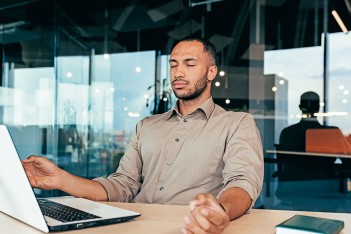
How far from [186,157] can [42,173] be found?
588 millimetres

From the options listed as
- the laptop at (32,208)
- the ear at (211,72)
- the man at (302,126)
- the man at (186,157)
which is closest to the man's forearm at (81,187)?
the man at (186,157)

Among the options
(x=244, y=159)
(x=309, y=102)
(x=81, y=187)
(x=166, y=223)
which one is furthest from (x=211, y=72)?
(x=309, y=102)

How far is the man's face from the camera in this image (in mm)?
1969

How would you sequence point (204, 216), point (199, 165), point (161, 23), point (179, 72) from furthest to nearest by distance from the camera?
1. point (161, 23)
2. point (179, 72)
3. point (199, 165)
4. point (204, 216)

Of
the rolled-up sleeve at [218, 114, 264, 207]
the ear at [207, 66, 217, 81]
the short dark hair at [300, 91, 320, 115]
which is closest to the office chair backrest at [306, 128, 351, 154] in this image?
the short dark hair at [300, 91, 320, 115]

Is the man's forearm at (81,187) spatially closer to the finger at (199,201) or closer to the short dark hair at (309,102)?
the finger at (199,201)

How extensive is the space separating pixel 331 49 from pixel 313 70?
0.25 m

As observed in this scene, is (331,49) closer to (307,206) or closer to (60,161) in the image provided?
(307,206)

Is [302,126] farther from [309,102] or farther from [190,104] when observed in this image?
[190,104]

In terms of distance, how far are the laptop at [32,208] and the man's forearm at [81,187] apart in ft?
0.57

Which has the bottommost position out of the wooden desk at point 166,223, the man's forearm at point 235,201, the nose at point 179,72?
the wooden desk at point 166,223

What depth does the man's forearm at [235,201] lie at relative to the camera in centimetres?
128

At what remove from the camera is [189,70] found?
6.50 ft

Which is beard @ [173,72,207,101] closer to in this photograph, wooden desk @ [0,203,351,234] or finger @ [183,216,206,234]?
wooden desk @ [0,203,351,234]
